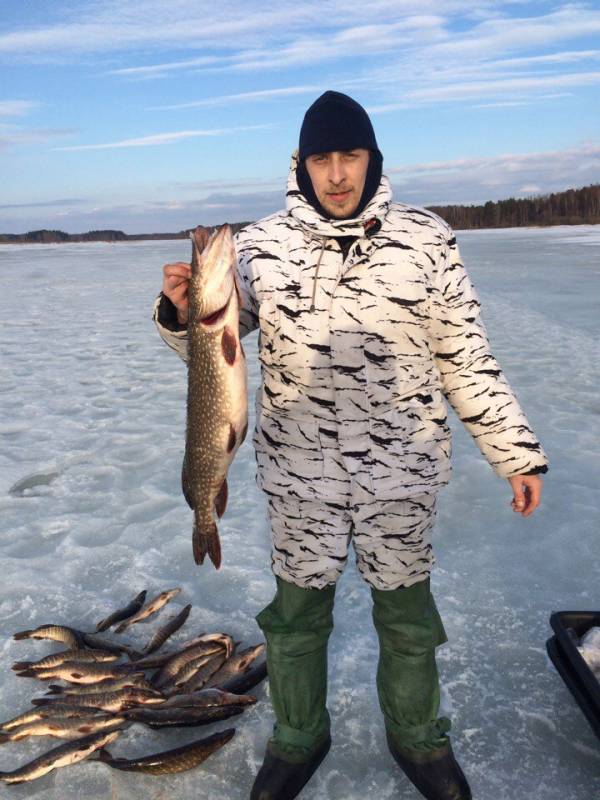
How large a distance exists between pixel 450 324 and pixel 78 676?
242 centimetres

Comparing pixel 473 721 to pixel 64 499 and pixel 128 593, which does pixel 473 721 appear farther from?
pixel 64 499

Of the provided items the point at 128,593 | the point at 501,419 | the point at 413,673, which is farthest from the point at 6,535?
the point at 501,419

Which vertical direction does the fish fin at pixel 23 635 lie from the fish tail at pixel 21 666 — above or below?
above

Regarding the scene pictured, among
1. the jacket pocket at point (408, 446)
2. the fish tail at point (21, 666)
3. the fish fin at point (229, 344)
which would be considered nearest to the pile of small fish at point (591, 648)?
the jacket pocket at point (408, 446)

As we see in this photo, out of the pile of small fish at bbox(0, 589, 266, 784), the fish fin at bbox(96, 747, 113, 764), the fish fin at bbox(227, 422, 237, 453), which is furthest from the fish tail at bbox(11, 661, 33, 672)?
the fish fin at bbox(227, 422, 237, 453)

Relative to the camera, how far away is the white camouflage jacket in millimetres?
2500

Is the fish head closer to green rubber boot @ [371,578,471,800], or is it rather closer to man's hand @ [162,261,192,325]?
man's hand @ [162,261,192,325]

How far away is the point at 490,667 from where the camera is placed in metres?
3.47

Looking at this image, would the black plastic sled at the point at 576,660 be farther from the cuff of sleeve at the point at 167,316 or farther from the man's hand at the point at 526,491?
the cuff of sleeve at the point at 167,316

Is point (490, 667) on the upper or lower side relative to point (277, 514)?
lower


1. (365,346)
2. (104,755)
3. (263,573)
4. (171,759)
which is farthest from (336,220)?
(263,573)

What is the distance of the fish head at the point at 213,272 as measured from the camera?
7.22 ft

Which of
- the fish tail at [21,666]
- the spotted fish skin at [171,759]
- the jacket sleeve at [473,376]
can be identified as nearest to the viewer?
the jacket sleeve at [473,376]

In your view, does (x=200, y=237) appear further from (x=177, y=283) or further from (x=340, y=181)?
(x=340, y=181)
